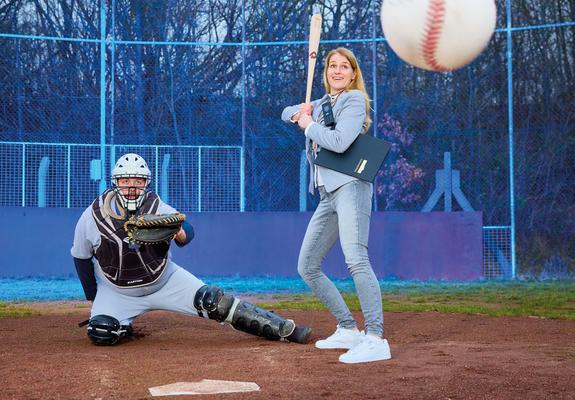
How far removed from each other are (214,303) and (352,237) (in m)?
1.38

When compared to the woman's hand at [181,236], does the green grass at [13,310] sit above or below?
below

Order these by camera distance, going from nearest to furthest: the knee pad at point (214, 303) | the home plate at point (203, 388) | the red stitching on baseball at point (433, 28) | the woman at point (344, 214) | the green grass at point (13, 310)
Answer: the home plate at point (203, 388)
the red stitching on baseball at point (433, 28)
the woman at point (344, 214)
the knee pad at point (214, 303)
the green grass at point (13, 310)

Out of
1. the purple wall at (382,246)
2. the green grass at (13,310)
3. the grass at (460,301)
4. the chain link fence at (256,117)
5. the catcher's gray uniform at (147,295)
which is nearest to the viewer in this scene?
the catcher's gray uniform at (147,295)

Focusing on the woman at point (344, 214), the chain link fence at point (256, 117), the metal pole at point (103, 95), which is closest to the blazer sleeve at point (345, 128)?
the woman at point (344, 214)

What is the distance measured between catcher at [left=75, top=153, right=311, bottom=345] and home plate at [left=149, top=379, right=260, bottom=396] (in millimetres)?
1708

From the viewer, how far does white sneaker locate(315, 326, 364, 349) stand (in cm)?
611

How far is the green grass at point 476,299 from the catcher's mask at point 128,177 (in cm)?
322

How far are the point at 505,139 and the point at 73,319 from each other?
8.07 meters

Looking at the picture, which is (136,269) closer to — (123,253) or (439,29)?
(123,253)

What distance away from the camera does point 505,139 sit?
46.0ft

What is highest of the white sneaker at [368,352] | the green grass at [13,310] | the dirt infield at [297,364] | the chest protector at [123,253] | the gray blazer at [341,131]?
the gray blazer at [341,131]

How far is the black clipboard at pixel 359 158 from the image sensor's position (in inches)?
227

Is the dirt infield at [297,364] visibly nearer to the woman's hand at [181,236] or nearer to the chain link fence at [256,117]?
the woman's hand at [181,236]

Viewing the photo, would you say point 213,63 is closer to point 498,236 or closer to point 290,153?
point 290,153
